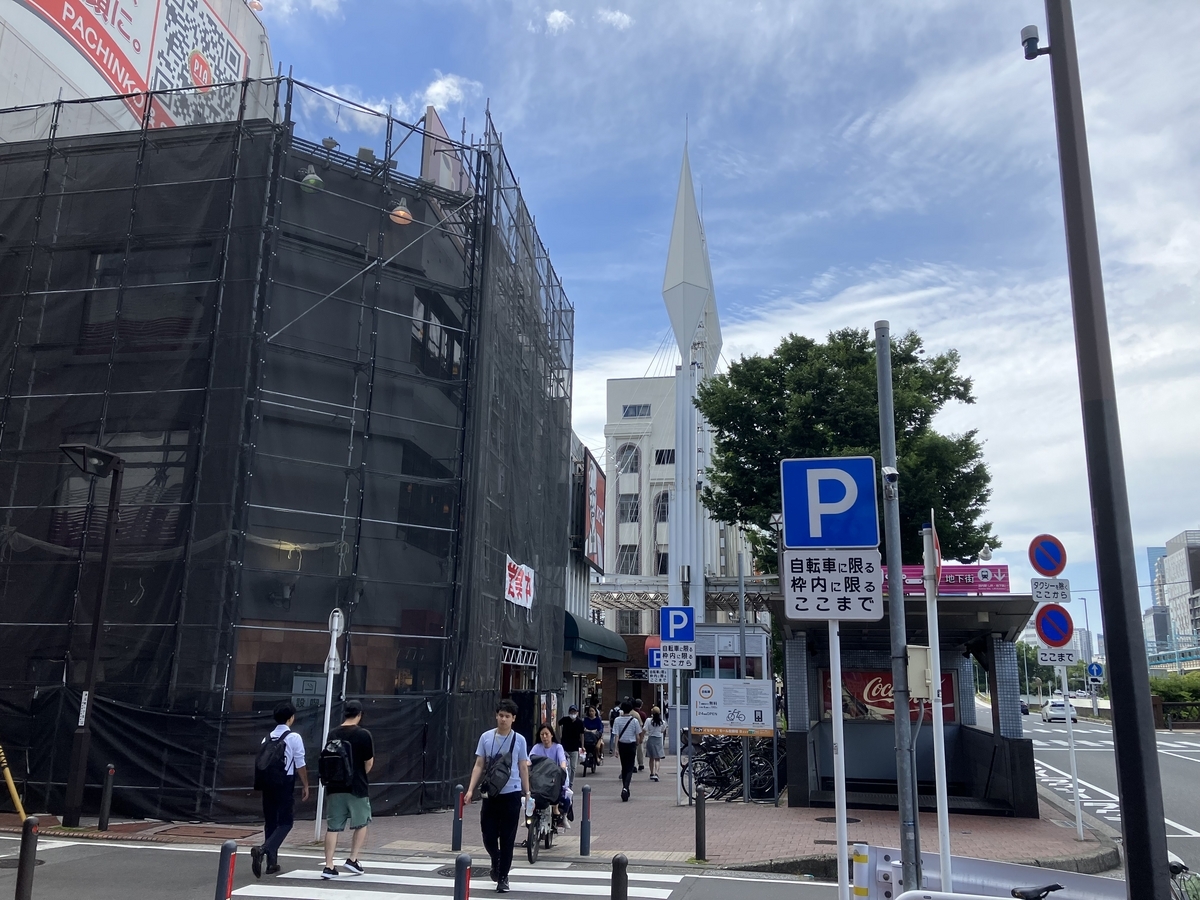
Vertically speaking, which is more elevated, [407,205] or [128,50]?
[128,50]

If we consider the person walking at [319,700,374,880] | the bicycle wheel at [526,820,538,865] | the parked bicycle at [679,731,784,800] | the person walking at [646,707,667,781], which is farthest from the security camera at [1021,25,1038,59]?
the person walking at [646,707,667,781]

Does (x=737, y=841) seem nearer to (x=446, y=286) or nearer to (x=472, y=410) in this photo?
(x=472, y=410)

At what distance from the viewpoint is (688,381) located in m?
37.4

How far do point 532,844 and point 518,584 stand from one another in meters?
9.68

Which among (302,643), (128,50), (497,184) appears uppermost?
(128,50)

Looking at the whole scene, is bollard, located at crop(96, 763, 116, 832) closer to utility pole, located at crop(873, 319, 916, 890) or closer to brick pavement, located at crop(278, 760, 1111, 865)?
brick pavement, located at crop(278, 760, 1111, 865)

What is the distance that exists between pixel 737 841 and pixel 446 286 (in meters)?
11.3

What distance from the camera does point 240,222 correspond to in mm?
16516

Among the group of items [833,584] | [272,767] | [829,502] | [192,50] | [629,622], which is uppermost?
[192,50]

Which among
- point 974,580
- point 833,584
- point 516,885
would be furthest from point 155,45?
point 833,584

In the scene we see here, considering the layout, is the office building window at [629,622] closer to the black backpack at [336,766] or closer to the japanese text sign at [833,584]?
the black backpack at [336,766]

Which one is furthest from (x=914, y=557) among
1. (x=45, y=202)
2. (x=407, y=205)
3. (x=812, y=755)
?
(x=45, y=202)

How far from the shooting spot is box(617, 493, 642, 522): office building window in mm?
61969

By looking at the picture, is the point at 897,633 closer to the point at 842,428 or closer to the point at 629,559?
the point at 842,428
